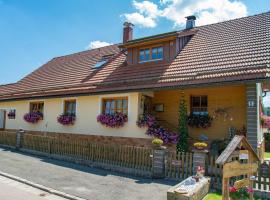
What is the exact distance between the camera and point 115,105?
14.8 meters

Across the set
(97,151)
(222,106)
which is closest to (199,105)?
(222,106)

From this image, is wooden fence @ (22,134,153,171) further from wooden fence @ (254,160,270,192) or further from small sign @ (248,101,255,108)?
small sign @ (248,101,255,108)

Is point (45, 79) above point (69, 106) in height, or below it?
above

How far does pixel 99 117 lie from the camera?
579 inches

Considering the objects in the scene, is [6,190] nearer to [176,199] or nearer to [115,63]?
[176,199]

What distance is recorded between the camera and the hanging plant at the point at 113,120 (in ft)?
45.5

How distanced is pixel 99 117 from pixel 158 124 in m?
3.38

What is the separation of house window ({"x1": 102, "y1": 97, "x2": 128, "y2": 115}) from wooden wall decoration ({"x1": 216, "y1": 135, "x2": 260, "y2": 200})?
324 inches

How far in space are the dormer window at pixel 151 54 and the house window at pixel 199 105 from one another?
3.12m

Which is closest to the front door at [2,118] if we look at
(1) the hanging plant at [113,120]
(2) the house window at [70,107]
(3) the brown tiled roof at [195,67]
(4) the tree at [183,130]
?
(3) the brown tiled roof at [195,67]

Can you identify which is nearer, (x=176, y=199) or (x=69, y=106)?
(x=176, y=199)

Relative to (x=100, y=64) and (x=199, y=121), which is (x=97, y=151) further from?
(x=100, y=64)

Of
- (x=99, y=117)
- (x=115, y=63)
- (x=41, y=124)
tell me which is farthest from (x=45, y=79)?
(x=99, y=117)

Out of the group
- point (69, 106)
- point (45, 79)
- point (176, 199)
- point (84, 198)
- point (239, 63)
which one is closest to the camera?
point (176, 199)
